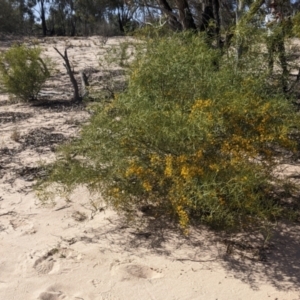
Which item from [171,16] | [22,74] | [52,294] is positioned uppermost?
[171,16]

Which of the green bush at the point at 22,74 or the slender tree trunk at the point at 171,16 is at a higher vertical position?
the slender tree trunk at the point at 171,16

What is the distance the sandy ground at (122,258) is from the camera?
2.92m

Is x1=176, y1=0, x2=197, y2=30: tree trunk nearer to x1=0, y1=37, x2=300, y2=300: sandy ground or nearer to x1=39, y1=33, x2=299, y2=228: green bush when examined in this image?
x1=39, y1=33, x2=299, y2=228: green bush

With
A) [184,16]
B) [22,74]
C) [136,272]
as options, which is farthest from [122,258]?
[22,74]

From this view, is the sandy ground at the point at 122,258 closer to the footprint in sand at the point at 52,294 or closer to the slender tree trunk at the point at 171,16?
the footprint in sand at the point at 52,294

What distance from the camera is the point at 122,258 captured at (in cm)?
323

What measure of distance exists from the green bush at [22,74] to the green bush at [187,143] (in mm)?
4358

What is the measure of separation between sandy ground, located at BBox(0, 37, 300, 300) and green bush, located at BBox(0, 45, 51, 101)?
12.6ft

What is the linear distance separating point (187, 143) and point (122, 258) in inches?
33.6

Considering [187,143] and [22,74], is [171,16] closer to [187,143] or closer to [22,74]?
[22,74]

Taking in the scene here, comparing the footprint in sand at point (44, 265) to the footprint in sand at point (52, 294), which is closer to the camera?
the footprint in sand at point (52, 294)

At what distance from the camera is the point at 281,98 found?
11.0 feet

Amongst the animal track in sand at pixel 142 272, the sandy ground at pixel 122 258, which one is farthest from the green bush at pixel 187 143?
the animal track in sand at pixel 142 272

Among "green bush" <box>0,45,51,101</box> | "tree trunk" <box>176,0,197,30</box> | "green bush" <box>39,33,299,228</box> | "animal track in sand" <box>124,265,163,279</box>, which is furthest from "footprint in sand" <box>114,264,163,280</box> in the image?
"green bush" <box>0,45,51,101</box>
